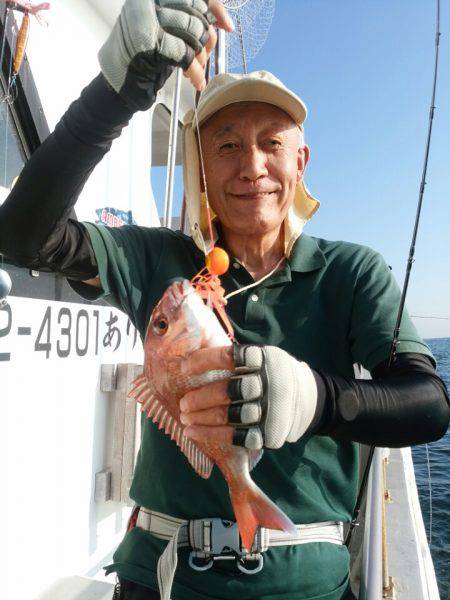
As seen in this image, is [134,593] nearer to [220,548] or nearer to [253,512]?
[220,548]

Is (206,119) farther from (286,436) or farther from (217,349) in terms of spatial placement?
(286,436)

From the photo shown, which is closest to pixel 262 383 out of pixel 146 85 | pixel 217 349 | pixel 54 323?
pixel 217 349

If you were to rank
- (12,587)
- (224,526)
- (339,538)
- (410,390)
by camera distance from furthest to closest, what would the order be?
(12,587) < (339,538) < (224,526) < (410,390)

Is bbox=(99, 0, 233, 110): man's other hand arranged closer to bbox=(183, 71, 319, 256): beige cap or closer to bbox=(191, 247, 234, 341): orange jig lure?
bbox=(183, 71, 319, 256): beige cap

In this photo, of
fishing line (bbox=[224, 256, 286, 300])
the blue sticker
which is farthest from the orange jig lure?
the blue sticker

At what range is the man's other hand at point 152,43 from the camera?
1409 millimetres

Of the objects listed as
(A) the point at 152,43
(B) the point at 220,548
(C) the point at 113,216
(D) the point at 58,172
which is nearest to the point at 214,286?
(D) the point at 58,172

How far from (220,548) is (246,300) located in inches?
35.1

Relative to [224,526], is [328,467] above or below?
above

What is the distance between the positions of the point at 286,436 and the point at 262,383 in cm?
17

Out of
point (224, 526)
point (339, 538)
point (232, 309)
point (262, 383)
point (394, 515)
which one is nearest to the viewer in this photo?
point (262, 383)

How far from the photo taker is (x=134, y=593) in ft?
5.71

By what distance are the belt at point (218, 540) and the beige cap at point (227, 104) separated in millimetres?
1031

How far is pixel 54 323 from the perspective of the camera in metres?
2.93
